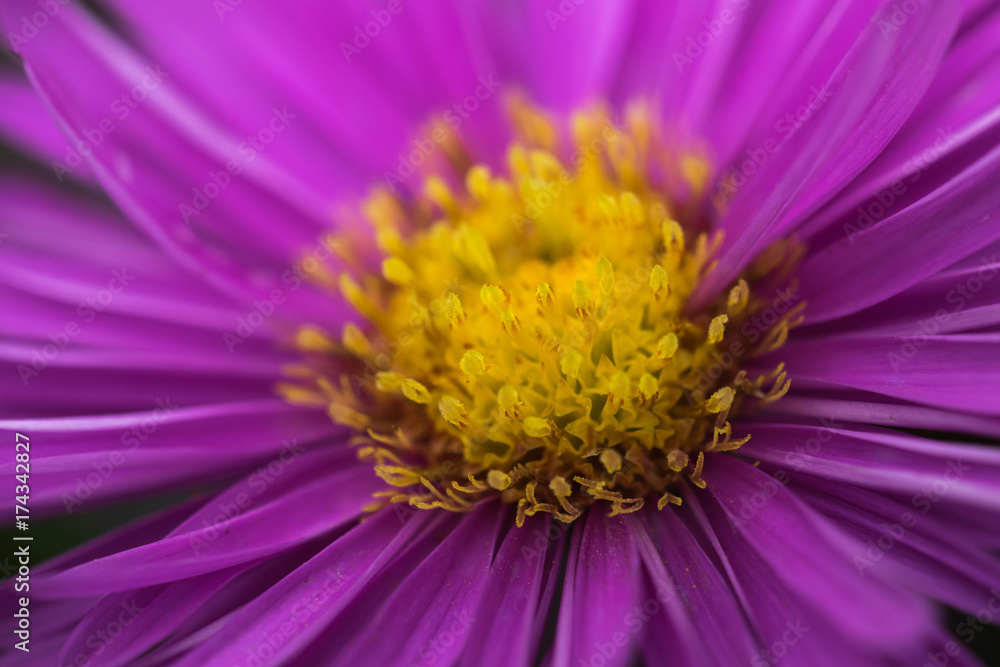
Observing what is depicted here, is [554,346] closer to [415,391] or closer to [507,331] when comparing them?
[507,331]

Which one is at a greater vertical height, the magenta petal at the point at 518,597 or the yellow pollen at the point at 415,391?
the yellow pollen at the point at 415,391

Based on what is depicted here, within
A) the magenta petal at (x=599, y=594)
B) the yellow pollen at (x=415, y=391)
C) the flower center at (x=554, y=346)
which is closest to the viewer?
the magenta petal at (x=599, y=594)

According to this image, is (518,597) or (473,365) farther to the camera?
(473,365)

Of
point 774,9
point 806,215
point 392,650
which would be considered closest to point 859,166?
point 806,215

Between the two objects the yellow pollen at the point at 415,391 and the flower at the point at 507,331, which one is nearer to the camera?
the flower at the point at 507,331

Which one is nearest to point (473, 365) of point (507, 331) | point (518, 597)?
point (507, 331)

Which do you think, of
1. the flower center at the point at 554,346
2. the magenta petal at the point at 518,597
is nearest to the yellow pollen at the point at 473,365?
the flower center at the point at 554,346

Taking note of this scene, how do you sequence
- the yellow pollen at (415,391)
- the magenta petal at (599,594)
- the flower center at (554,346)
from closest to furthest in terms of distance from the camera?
1. the magenta petal at (599,594)
2. the flower center at (554,346)
3. the yellow pollen at (415,391)

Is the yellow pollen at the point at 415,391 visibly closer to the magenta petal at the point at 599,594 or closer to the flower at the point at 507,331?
the flower at the point at 507,331

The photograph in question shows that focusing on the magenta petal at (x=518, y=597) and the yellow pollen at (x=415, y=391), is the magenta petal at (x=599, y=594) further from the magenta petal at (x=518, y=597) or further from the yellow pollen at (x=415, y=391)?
the yellow pollen at (x=415, y=391)
